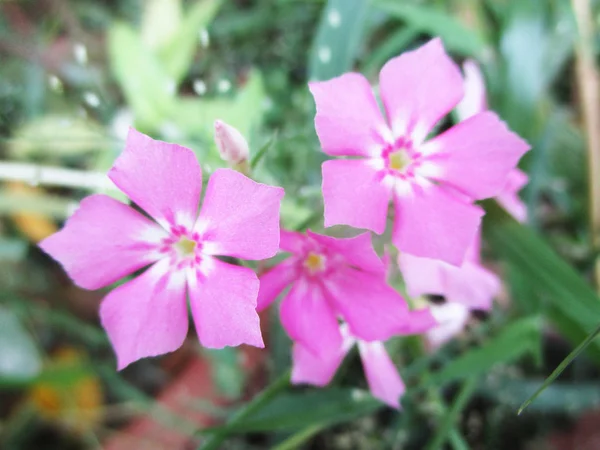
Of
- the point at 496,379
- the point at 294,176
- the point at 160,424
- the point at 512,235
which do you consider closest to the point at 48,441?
the point at 160,424

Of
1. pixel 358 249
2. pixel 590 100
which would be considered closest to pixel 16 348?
pixel 358 249

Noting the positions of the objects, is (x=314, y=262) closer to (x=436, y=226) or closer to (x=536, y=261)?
(x=436, y=226)

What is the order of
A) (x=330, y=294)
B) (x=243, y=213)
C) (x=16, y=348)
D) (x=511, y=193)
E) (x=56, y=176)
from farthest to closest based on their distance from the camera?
(x=16, y=348)
(x=56, y=176)
(x=511, y=193)
(x=330, y=294)
(x=243, y=213)

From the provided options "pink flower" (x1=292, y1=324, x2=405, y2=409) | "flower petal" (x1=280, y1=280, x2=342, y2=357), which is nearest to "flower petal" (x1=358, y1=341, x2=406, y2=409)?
"pink flower" (x1=292, y1=324, x2=405, y2=409)

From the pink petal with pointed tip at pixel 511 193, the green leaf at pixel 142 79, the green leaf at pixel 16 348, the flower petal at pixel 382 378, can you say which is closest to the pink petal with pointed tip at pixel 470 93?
the pink petal with pointed tip at pixel 511 193

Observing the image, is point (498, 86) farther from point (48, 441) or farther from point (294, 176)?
point (48, 441)

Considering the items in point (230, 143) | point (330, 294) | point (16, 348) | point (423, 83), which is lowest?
point (16, 348)

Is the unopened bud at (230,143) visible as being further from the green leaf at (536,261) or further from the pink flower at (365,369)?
the green leaf at (536,261)
